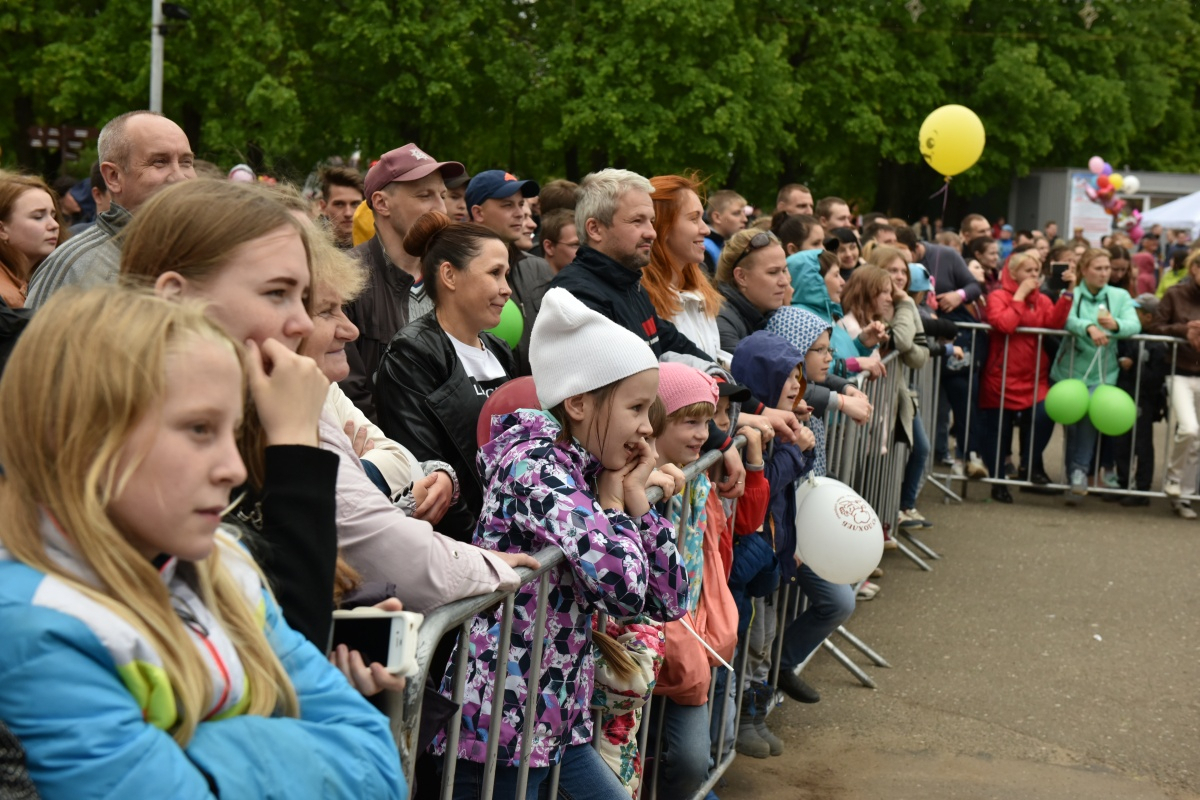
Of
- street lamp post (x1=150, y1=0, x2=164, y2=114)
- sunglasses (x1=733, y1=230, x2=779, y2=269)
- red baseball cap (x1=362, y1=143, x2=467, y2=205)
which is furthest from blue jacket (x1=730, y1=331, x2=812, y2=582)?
street lamp post (x1=150, y1=0, x2=164, y2=114)

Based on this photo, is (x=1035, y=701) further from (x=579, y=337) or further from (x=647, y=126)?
(x=647, y=126)

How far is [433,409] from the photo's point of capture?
417 cm

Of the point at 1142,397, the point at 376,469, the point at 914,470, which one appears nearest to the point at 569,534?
the point at 376,469

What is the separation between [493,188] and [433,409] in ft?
9.57

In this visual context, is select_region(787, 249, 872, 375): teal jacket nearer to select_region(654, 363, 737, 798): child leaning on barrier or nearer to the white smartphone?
select_region(654, 363, 737, 798): child leaning on barrier

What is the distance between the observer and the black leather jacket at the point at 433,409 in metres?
4.17

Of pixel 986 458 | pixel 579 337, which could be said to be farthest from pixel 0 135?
pixel 579 337

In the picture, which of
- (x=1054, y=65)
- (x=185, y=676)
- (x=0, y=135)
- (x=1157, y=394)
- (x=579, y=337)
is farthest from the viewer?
(x=1054, y=65)

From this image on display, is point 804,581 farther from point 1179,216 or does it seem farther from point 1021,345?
point 1179,216

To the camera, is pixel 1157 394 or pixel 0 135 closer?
pixel 1157 394

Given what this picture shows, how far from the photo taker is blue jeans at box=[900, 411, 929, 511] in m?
10.2

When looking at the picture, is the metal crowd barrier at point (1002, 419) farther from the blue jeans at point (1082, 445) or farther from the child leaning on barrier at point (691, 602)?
the child leaning on barrier at point (691, 602)

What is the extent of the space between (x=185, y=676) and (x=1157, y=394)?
37.5 feet

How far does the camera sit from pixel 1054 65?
3419 cm
